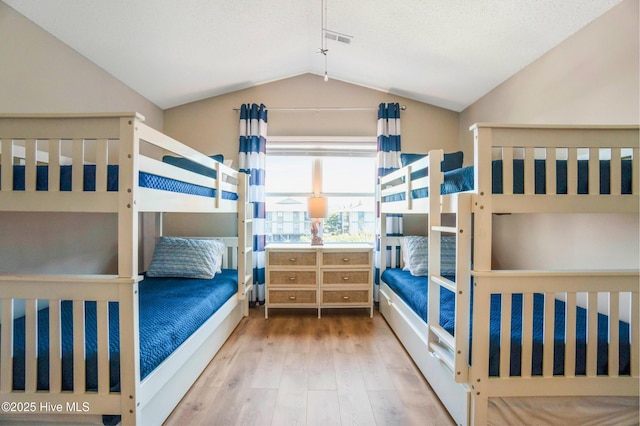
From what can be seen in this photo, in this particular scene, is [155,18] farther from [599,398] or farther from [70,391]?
[599,398]

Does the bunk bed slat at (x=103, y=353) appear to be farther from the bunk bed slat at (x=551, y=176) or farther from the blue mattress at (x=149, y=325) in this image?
the bunk bed slat at (x=551, y=176)

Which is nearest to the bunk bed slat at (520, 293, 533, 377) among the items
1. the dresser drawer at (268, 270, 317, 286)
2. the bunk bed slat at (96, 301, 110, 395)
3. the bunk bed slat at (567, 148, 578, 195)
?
the bunk bed slat at (567, 148, 578, 195)

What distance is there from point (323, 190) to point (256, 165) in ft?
2.73

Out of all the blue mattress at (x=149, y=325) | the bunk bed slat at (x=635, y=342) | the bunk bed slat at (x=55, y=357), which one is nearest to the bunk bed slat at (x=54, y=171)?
the bunk bed slat at (x=55, y=357)

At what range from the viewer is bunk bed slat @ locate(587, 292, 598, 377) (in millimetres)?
1286

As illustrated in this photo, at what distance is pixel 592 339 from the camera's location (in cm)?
129

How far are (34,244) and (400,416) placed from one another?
94.3 inches

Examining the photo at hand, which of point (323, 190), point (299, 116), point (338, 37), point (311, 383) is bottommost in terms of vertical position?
point (311, 383)

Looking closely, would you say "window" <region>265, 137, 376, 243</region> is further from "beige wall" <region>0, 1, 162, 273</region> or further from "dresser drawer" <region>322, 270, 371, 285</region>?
"beige wall" <region>0, 1, 162, 273</region>

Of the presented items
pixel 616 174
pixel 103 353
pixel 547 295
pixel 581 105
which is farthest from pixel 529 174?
pixel 103 353

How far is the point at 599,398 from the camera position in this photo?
4.30 ft

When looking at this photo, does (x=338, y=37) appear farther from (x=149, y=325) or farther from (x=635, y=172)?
(x=149, y=325)

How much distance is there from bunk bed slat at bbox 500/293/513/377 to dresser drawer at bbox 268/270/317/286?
6.22 feet

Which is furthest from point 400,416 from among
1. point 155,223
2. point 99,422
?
point 155,223
